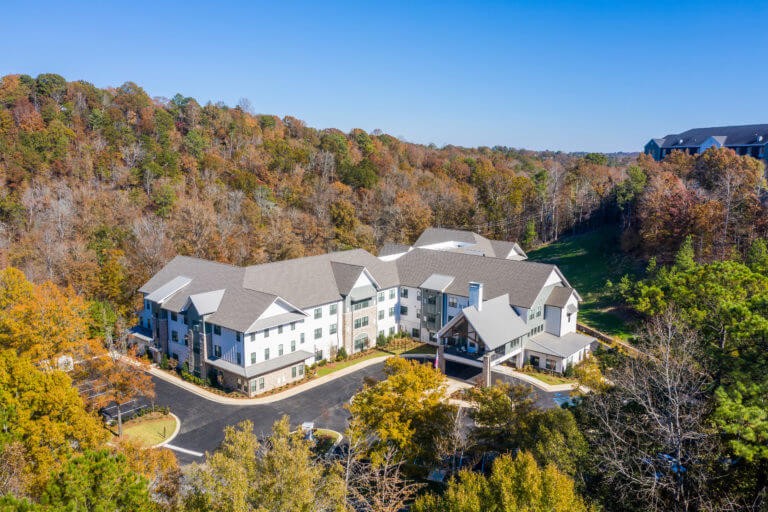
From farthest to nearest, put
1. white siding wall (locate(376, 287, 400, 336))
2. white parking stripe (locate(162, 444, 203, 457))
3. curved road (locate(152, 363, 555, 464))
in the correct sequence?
white siding wall (locate(376, 287, 400, 336)) → curved road (locate(152, 363, 555, 464)) → white parking stripe (locate(162, 444, 203, 457))

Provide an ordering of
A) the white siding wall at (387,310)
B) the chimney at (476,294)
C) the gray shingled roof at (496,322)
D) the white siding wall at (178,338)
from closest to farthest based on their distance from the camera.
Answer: the gray shingled roof at (496,322) < the chimney at (476,294) < the white siding wall at (178,338) < the white siding wall at (387,310)

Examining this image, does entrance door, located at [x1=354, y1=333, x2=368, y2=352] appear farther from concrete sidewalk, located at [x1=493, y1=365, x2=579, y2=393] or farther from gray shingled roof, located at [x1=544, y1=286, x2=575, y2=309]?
gray shingled roof, located at [x1=544, y1=286, x2=575, y2=309]

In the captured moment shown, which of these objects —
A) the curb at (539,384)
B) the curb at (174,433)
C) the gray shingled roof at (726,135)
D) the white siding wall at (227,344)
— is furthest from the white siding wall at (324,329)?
the gray shingled roof at (726,135)

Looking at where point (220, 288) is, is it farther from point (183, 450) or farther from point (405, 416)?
point (405, 416)

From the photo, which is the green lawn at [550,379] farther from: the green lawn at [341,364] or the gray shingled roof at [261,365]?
the gray shingled roof at [261,365]

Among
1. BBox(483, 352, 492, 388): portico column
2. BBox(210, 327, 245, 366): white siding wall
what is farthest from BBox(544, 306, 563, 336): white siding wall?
BBox(210, 327, 245, 366): white siding wall

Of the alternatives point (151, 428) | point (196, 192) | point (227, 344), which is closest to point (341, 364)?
point (227, 344)

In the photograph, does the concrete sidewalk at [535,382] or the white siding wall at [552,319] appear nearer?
the concrete sidewalk at [535,382]
